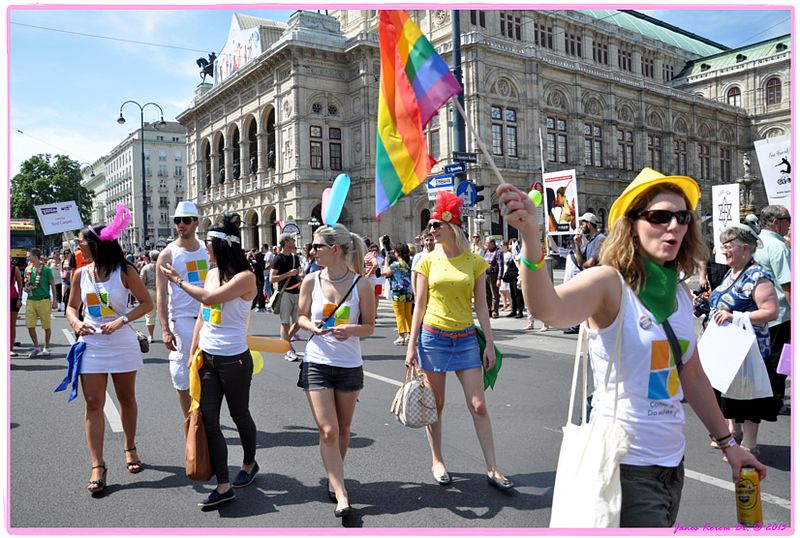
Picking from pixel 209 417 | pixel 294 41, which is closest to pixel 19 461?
pixel 209 417

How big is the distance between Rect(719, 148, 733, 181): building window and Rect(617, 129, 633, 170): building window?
14279mm

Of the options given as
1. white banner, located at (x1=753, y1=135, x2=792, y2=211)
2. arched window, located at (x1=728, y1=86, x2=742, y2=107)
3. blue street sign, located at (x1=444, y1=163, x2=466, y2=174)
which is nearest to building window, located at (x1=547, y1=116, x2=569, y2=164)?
arched window, located at (x1=728, y1=86, x2=742, y2=107)

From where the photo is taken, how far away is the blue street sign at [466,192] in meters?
13.2

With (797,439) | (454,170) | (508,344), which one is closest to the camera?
(797,439)

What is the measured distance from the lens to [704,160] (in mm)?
57562

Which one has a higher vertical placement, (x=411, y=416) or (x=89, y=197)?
(x=89, y=197)

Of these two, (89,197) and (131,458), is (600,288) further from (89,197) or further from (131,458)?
(89,197)

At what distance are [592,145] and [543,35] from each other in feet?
28.8

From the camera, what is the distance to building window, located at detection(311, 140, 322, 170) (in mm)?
43406

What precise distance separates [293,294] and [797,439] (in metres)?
8.13

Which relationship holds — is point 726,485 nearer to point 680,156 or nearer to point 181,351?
point 181,351

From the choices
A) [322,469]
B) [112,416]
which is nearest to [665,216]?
[322,469]

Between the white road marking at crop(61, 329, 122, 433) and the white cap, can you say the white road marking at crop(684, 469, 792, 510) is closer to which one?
the white cap

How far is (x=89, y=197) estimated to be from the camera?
69.3 meters
